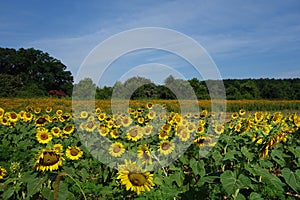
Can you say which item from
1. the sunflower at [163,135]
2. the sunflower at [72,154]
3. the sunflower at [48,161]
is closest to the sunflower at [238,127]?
the sunflower at [163,135]

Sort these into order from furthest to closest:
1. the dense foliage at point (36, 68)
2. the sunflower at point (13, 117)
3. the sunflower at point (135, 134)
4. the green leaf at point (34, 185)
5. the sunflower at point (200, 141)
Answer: the dense foliage at point (36, 68) < the sunflower at point (13, 117) < the sunflower at point (135, 134) < the sunflower at point (200, 141) < the green leaf at point (34, 185)

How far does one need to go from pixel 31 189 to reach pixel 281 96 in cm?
3828

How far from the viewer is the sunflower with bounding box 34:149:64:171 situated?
211 cm

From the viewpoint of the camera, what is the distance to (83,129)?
4.89 m

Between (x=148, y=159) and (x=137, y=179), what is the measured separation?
888 millimetres

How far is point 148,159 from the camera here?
2883 mm

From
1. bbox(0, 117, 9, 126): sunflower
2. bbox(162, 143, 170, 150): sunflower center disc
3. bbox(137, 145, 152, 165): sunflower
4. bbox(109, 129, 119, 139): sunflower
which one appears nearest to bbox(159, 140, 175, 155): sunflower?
bbox(162, 143, 170, 150): sunflower center disc

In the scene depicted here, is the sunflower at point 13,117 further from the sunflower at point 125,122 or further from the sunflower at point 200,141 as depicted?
the sunflower at point 200,141

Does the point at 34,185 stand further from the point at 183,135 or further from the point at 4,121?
the point at 4,121

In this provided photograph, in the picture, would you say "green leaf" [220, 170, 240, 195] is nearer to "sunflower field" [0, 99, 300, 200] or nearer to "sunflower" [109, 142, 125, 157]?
"sunflower field" [0, 99, 300, 200]

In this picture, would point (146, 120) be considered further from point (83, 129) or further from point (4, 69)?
point (4, 69)

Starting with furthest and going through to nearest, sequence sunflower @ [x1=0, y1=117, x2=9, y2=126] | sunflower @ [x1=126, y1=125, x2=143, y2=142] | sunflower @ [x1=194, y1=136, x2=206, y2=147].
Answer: sunflower @ [x1=0, y1=117, x2=9, y2=126], sunflower @ [x1=126, y1=125, x2=143, y2=142], sunflower @ [x1=194, y1=136, x2=206, y2=147]

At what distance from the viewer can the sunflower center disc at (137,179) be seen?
1997 millimetres

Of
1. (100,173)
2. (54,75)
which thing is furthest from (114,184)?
(54,75)
